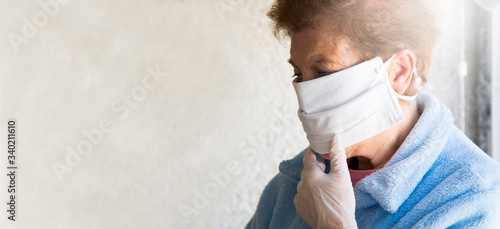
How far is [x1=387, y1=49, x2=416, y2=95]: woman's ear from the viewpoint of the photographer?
3.01 ft

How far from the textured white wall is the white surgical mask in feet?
2.66

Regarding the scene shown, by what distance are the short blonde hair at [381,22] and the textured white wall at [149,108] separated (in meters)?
0.80

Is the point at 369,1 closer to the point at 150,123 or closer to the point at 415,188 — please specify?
the point at 415,188

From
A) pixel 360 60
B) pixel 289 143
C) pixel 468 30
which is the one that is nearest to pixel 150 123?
pixel 289 143

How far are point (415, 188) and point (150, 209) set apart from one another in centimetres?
111

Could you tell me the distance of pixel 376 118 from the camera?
927 millimetres

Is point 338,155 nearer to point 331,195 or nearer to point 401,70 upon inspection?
point 331,195

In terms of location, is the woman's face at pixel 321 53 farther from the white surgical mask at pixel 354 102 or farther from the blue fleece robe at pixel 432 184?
the blue fleece robe at pixel 432 184
